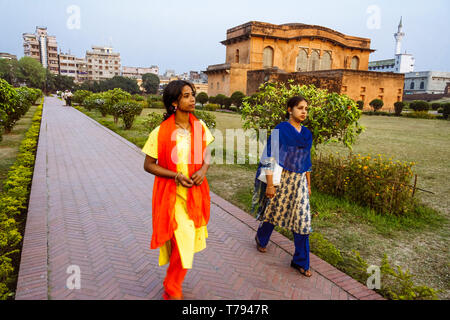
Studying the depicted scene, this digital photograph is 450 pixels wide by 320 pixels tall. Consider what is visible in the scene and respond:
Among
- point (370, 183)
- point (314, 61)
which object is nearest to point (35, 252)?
point (370, 183)

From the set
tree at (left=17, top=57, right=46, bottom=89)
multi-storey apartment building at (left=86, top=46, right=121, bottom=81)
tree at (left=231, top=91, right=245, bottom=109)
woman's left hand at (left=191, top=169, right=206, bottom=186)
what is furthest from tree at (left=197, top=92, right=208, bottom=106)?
multi-storey apartment building at (left=86, top=46, right=121, bottom=81)

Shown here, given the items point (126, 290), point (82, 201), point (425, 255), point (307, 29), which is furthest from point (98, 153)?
point (307, 29)

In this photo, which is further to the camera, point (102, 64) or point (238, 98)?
point (102, 64)

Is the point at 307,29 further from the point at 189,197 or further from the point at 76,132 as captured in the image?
the point at 189,197

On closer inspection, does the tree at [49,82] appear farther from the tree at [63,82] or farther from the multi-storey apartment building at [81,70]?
the multi-storey apartment building at [81,70]

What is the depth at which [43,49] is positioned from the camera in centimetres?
8688

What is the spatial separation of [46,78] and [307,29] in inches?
2231

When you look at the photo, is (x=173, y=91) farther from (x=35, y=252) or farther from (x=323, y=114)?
(x=323, y=114)

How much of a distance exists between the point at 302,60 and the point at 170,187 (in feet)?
129

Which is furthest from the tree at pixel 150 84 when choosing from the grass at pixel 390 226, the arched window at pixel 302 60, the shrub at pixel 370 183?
the shrub at pixel 370 183

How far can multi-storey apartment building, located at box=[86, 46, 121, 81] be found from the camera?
93.6m

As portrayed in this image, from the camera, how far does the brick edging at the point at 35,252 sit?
2740 mm

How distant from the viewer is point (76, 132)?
12938 millimetres

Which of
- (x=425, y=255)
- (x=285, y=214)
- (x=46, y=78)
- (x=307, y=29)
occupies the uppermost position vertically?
(x=307, y=29)
